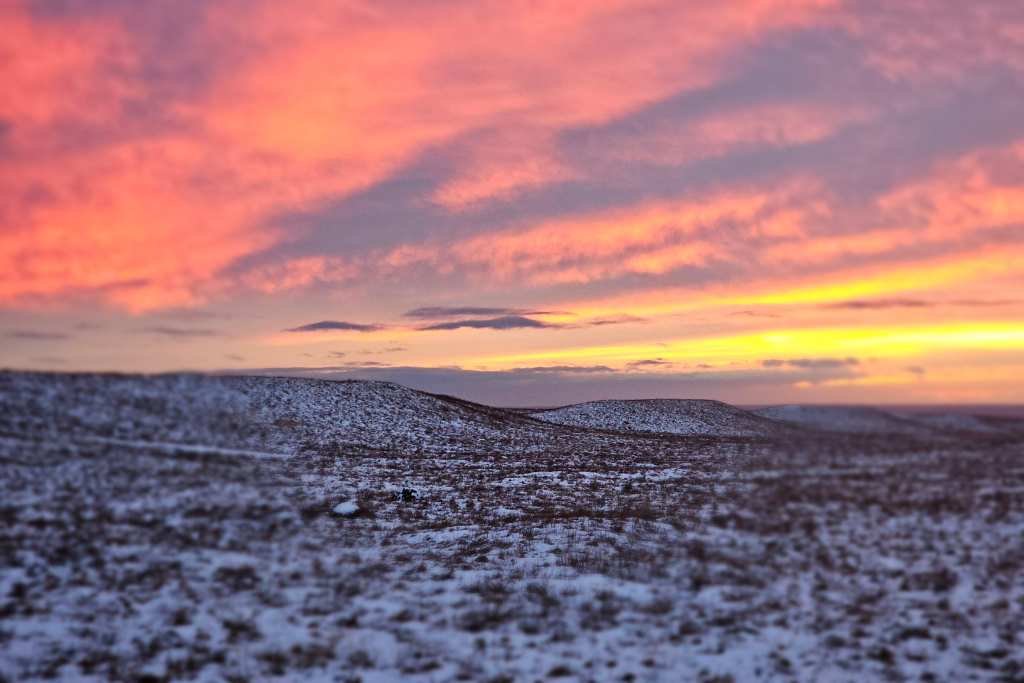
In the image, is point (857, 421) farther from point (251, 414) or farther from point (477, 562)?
point (251, 414)

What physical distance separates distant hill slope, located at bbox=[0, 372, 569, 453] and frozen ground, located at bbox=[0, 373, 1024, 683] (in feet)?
0.53

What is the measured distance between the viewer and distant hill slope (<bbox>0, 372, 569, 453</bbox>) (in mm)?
19719

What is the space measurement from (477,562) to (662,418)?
2554 inches

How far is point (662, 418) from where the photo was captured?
76.6 meters

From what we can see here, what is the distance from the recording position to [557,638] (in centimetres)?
1030

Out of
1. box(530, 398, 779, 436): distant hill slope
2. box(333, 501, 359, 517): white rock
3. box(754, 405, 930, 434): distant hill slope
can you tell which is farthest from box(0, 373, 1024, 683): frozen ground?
box(530, 398, 779, 436): distant hill slope

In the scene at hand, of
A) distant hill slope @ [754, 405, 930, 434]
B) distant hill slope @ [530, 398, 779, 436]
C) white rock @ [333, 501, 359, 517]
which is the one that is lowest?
distant hill slope @ [530, 398, 779, 436]

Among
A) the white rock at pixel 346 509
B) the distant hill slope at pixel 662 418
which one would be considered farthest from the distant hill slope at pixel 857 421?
the distant hill slope at pixel 662 418

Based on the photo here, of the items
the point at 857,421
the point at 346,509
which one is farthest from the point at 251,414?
the point at 857,421

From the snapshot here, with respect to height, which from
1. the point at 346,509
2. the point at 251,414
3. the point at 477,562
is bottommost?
the point at 477,562

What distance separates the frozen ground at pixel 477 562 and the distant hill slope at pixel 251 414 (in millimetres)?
163

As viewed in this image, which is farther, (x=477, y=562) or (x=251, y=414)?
(x=251, y=414)

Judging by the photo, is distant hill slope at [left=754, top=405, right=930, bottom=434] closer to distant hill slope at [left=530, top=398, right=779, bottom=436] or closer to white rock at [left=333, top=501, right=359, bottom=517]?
white rock at [left=333, top=501, right=359, bottom=517]

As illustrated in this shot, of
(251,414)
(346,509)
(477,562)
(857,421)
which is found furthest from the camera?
(251,414)
